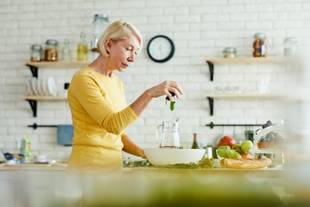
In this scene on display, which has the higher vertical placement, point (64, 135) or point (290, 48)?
point (290, 48)

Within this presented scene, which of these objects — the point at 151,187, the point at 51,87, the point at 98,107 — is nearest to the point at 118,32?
the point at 98,107

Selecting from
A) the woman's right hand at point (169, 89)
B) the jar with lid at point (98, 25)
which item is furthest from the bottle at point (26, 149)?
the woman's right hand at point (169, 89)

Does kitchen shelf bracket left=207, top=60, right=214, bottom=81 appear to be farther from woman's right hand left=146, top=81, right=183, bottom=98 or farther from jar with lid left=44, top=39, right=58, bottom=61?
woman's right hand left=146, top=81, right=183, bottom=98

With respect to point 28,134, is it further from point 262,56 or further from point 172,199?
point 172,199

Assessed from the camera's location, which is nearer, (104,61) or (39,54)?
(104,61)

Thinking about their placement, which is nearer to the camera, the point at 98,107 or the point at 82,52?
the point at 98,107

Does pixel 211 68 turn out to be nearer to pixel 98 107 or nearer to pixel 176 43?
pixel 176 43

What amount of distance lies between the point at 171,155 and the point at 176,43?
3.45 m

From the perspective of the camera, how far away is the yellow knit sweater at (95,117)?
186 centimetres

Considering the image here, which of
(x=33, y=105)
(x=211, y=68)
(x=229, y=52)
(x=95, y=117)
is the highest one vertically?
(x=229, y=52)

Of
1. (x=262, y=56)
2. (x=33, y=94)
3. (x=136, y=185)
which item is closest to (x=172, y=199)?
(x=136, y=185)

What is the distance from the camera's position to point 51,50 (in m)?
5.27

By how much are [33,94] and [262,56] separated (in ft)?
6.56

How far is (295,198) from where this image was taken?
349 mm
